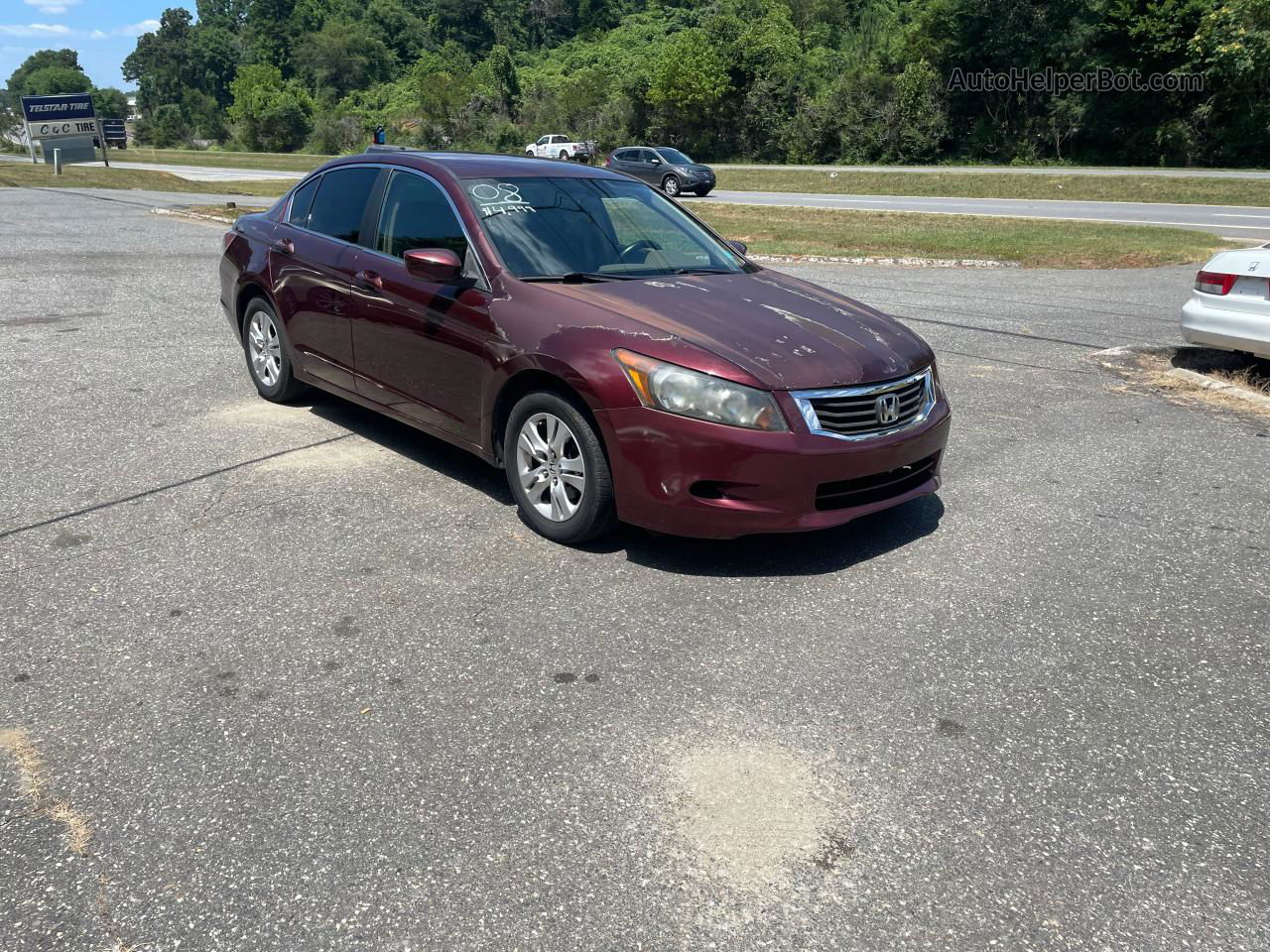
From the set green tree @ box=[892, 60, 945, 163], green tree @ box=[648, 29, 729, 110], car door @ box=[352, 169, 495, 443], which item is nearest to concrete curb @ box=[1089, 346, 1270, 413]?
car door @ box=[352, 169, 495, 443]

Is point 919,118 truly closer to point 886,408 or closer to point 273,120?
point 886,408

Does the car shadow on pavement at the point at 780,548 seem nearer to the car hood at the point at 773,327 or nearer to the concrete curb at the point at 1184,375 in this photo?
the car hood at the point at 773,327

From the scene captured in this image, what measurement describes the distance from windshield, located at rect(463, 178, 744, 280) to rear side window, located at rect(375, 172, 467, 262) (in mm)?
167

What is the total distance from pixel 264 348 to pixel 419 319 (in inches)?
84.7

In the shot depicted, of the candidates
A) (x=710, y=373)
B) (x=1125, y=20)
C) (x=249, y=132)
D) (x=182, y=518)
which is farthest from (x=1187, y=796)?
(x=249, y=132)

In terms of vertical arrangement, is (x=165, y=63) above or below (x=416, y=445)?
above

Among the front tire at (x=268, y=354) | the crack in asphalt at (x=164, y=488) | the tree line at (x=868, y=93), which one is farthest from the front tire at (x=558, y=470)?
the tree line at (x=868, y=93)

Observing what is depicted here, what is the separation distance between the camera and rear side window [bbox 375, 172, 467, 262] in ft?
18.4

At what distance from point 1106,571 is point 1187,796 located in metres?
1.78

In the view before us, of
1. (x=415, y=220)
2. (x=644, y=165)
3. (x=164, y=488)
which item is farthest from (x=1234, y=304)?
(x=644, y=165)

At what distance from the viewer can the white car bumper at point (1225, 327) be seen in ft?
25.8

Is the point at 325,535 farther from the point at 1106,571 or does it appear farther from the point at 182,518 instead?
the point at 1106,571
